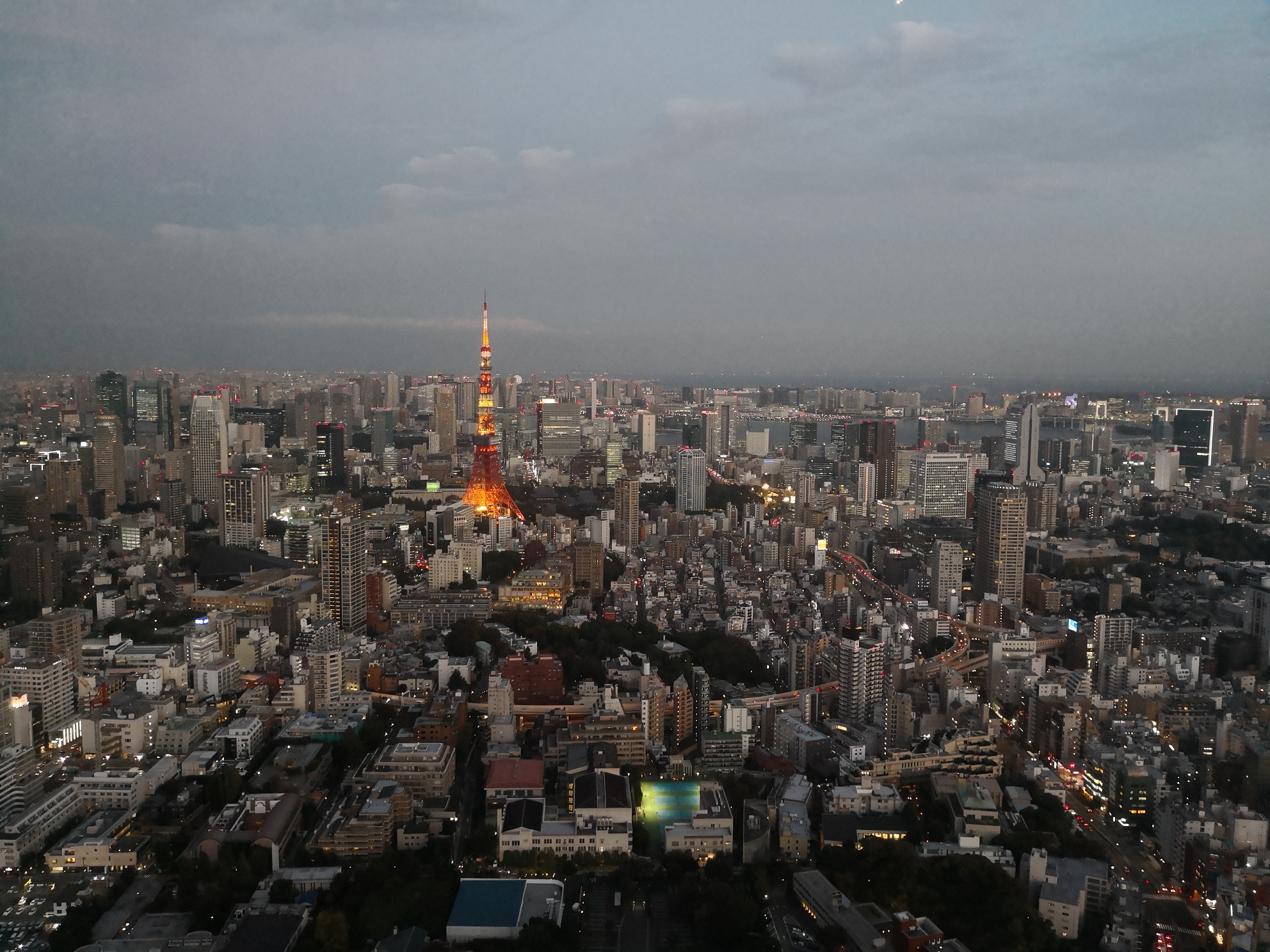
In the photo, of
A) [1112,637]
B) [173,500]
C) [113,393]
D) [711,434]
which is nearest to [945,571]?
[1112,637]

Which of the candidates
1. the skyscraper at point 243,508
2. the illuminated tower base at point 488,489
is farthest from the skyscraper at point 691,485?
the skyscraper at point 243,508

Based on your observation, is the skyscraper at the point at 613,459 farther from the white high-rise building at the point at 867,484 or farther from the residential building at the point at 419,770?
the residential building at the point at 419,770

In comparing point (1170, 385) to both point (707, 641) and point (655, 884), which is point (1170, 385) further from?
point (655, 884)

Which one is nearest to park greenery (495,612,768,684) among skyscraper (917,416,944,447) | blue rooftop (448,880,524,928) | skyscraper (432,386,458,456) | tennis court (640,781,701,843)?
tennis court (640,781,701,843)

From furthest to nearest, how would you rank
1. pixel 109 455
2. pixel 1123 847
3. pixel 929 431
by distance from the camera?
pixel 929 431 < pixel 109 455 < pixel 1123 847

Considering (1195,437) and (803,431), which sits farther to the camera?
(803,431)

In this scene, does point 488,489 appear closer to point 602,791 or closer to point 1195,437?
point 1195,437

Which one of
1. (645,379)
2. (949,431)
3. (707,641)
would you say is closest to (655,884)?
(707,641)
